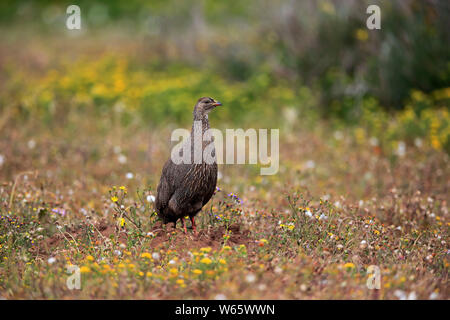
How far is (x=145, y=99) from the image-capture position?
980 centimetres

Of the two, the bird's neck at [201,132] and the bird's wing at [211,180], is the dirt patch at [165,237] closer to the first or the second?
the bird's wing at [211,180]

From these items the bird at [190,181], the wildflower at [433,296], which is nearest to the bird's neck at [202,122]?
the bird at [190,181]

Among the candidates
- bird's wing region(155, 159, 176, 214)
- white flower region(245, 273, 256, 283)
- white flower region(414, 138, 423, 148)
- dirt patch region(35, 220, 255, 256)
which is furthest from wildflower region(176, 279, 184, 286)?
white flower region(414, 138, 423, 148)

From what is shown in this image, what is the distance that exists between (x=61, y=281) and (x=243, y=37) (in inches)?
384

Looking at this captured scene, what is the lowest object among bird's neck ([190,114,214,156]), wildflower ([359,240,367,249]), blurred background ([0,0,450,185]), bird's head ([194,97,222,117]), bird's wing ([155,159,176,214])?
wildflower ([359,240,367,249])

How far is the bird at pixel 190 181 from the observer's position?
4539mm

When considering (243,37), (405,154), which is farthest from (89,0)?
(405,154)

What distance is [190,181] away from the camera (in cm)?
454

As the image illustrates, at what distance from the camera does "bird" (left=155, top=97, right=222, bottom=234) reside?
4539 millimetres

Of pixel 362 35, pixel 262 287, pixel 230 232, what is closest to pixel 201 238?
pixel 230 232

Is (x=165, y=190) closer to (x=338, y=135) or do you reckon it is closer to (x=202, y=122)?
(x=202, y=122)

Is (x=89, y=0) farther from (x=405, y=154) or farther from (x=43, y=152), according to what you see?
(x=405, y=154)

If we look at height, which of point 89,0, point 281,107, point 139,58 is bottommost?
point 281,107

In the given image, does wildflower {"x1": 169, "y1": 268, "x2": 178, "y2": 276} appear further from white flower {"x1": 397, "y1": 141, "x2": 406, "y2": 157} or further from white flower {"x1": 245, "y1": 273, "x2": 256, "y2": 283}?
white flower {"x1": 397, "y1": 141, "x2": 406, "y2": 157}
